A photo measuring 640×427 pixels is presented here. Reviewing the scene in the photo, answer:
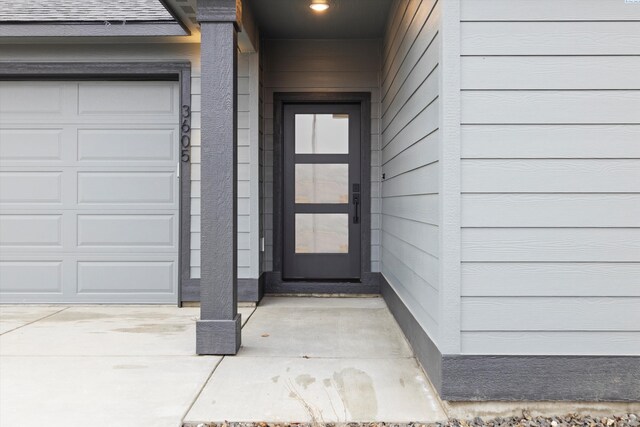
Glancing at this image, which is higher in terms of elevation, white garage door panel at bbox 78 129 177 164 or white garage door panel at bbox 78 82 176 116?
white garage door panel at bbox 78 82 176 116

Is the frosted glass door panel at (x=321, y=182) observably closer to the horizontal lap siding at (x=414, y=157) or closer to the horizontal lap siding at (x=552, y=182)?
the horizontal lap siding at (x=414, y=157)

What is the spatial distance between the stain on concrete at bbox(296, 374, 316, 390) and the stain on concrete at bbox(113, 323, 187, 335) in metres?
1.31

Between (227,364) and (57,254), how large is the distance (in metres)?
2.59

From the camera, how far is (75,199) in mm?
4445

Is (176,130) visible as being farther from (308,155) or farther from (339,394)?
(339,394)

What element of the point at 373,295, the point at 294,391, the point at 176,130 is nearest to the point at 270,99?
the point at 176,130

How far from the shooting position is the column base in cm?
288

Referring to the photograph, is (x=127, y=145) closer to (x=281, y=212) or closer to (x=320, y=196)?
(x=281, y=212)

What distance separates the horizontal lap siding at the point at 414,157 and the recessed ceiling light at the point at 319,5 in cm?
56

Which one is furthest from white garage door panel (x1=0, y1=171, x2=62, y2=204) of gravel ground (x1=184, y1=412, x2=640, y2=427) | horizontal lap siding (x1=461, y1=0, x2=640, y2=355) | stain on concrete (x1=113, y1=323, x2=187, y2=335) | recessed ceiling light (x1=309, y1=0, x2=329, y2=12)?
horizontal lap siding (x1=461, y1=0, x2=640, y2=355)

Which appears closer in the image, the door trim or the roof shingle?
the roof shingle

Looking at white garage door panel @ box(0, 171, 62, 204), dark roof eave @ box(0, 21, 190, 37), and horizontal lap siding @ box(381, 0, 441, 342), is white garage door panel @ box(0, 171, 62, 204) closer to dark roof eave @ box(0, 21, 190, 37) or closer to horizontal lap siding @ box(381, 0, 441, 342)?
dark roof eave @ box(0, 21, 190, 37)

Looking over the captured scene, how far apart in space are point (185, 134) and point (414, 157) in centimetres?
235

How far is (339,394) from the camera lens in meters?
2.31
